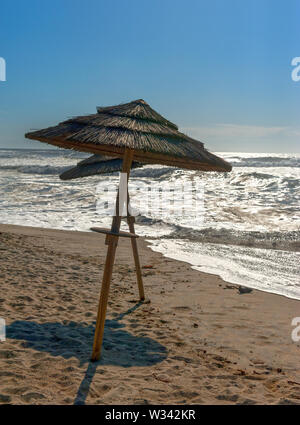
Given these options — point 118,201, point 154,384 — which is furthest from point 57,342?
point 118,201

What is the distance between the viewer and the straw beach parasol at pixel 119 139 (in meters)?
4.02

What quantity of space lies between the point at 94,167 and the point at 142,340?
2909mm

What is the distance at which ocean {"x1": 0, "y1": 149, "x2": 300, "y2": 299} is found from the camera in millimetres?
9339

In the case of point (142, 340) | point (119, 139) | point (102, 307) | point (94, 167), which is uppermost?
point (119, 139)

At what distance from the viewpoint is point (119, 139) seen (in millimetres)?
3967

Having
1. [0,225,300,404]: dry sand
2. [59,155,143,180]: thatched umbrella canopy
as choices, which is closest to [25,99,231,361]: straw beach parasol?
[0,225,300,404]: dry sand

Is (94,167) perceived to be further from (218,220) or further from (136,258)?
(218,220)

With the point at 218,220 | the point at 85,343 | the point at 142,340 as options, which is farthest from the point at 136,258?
the point at 218,220

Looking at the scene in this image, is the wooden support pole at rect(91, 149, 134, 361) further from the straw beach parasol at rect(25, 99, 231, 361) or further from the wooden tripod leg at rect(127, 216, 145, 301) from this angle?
the wooden tripod leg at rect(127, 216, 145, 301)

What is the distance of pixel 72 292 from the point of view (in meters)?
6.33

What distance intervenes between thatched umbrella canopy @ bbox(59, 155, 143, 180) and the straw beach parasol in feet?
5.15

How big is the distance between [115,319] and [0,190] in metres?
19.5

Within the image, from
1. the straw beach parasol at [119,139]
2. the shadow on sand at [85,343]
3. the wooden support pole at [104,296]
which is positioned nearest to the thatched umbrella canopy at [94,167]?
the straw beach parasol at [119,139]
